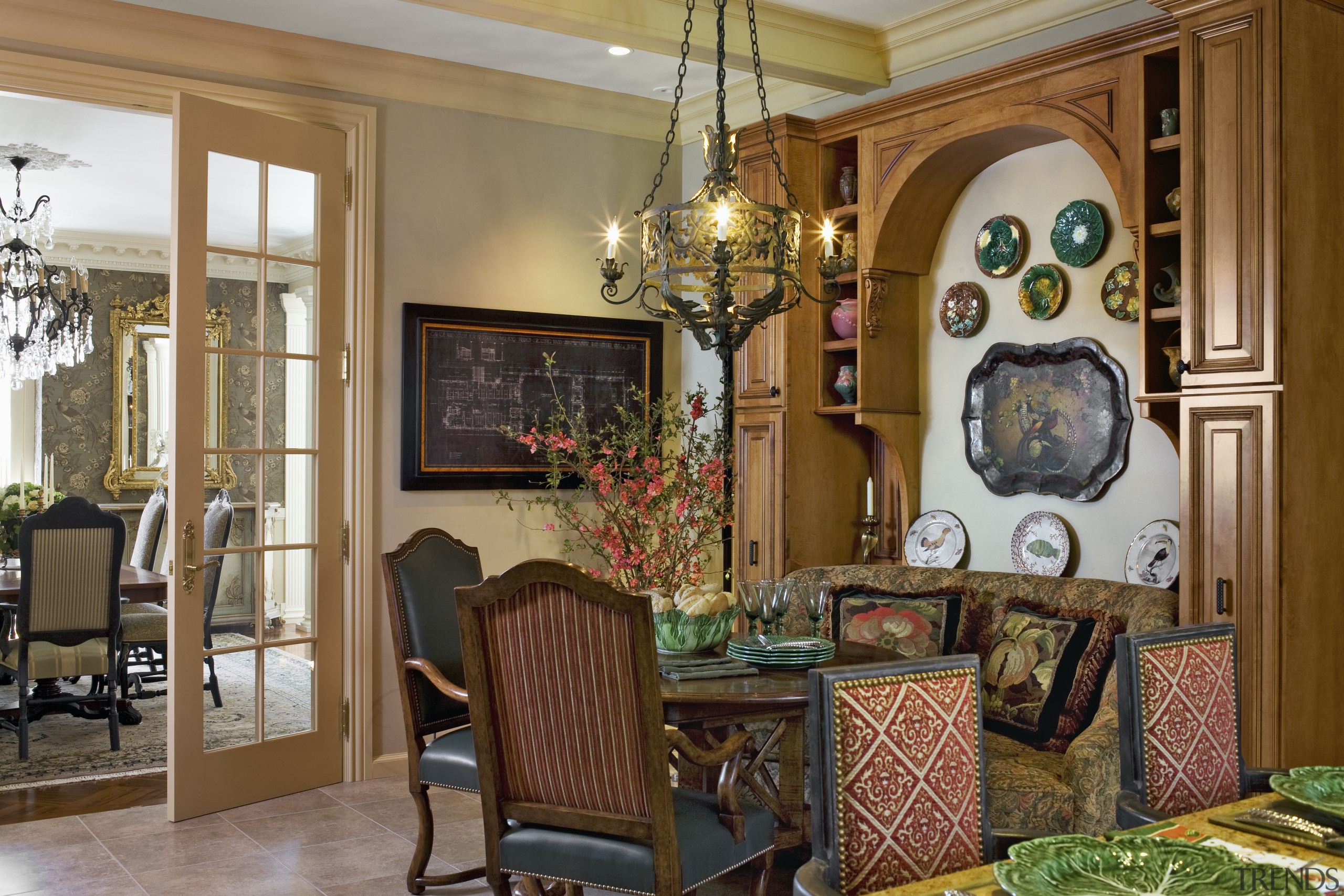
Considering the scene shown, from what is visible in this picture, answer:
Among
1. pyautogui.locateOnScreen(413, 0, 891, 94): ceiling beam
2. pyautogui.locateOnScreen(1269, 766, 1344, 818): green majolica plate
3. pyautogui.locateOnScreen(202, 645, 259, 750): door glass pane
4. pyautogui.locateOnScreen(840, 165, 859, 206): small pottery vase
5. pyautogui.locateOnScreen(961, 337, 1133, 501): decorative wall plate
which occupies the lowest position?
pyautogui.locateOnScreen(202, 645, 259, 750): door glass pane

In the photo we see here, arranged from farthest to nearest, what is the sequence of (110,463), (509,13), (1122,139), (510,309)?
1. (110,463)
2. (510,309)
3. (509,13)
4. (1122,139)

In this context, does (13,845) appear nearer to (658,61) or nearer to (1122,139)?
(658,61)

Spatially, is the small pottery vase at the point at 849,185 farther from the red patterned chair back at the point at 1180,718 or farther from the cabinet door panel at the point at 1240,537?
the red patterned chair back at the point at 1180,718

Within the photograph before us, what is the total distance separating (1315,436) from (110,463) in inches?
296

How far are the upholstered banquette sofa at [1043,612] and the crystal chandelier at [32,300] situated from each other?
4.67 metres

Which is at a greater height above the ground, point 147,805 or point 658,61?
point 658,61

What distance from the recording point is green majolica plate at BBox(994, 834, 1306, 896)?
4.35 ft

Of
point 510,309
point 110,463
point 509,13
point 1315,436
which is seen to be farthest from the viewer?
point 110,463

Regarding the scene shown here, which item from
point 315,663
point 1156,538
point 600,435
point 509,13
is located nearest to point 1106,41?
point 1156,538

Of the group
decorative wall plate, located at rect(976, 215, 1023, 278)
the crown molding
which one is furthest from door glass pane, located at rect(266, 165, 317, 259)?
decorative wall plate, located at rect(976, 215, 1023, 278)

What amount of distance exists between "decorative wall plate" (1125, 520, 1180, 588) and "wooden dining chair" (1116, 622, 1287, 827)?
146 centimetres

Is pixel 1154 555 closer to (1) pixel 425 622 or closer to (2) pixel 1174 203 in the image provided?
(2) pixel 1174 203

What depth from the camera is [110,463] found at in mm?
8031

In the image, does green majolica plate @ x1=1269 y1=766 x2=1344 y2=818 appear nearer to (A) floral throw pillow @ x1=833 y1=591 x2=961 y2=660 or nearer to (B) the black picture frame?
(A) floral throw pillow @ x1=833 y1=591 x2=961 y2=660
